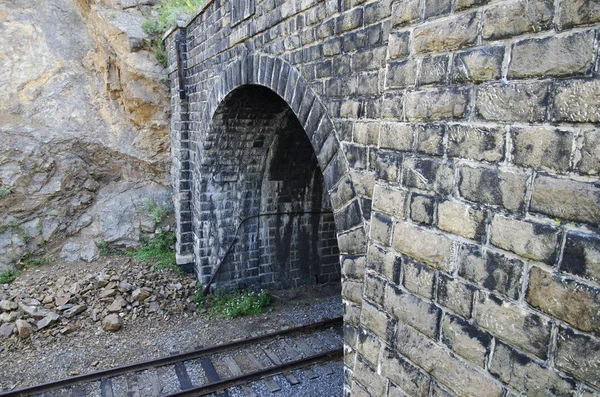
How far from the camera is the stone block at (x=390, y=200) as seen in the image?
7.67ft

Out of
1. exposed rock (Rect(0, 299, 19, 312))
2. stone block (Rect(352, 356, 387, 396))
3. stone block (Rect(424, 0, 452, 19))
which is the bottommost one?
exposed rock (Rect(0, 299, 19, 312))

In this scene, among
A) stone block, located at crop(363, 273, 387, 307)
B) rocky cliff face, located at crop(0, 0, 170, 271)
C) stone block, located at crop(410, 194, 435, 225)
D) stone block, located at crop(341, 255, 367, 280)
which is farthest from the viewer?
rocky cliff face, located at crop(0, 0, 170, 271)

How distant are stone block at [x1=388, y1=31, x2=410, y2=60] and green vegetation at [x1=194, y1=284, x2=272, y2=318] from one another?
6.70 meters

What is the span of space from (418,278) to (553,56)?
1.21m

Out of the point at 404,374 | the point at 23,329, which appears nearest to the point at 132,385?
the point at 23,329

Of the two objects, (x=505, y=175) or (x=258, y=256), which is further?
(x=258, y=256)

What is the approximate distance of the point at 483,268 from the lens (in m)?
1.87

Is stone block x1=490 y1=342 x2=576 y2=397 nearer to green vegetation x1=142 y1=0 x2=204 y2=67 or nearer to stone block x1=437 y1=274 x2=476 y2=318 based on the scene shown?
stone block x1=437 y1=274 x2=476 y2=318

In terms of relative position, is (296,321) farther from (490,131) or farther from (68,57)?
(68,57)

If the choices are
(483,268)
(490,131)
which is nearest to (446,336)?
(483,268)

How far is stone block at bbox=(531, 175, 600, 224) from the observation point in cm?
147

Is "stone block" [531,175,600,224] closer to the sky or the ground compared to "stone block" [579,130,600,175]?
closer to the ground

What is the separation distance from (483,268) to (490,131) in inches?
23.9

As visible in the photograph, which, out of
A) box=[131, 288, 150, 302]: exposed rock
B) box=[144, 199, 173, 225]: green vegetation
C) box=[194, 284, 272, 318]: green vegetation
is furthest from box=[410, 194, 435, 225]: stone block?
box=[144, 199, 173, 225]: green vegetation
